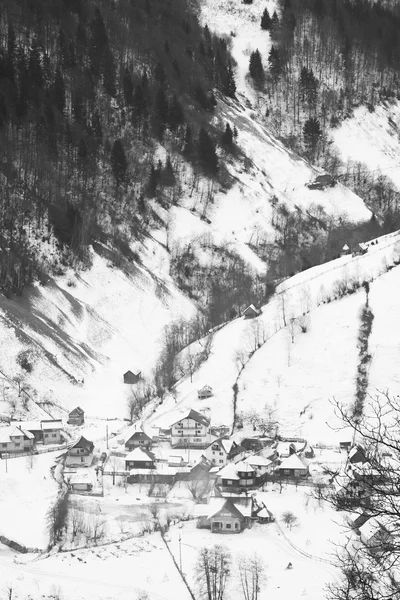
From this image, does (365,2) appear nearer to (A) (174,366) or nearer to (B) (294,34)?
(B) (294,34)

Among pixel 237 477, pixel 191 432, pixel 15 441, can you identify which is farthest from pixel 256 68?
pixel 237 477

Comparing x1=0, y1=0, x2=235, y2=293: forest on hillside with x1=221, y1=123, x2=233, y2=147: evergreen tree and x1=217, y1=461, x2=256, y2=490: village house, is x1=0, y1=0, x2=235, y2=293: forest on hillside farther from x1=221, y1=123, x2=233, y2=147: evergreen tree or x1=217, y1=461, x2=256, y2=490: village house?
x1=217, y1=461, x2=256, y2=490: village house

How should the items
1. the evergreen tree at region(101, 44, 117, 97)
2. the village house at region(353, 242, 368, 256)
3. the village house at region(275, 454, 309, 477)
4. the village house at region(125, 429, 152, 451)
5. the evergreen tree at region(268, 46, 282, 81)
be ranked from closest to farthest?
the village house at region(275, 454, 309, 477) → the village house at region(125, 429, 152, 451) → the village house at region(353, 242, 368, 256) → the evergreen tree at region(101, 44, 117, 97) → the evergreen tree at region(268, 46, 282, 81)

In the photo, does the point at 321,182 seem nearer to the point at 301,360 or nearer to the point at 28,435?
the point at 301,360

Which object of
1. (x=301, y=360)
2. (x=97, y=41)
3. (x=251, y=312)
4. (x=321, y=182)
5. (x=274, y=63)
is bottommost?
(x=301, y=360)

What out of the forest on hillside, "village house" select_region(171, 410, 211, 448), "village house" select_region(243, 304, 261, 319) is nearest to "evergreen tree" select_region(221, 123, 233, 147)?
the forest on hillside
